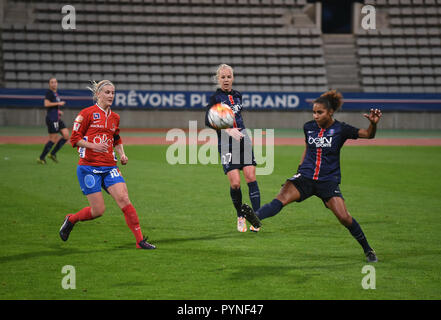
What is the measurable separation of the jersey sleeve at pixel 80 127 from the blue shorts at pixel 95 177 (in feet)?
1.12

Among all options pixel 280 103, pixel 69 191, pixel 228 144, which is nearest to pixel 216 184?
pixel 69 191

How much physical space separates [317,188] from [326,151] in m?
0.43

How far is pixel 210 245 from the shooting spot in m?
8.08

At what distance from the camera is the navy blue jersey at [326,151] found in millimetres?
7211

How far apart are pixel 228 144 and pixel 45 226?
284 centimetres

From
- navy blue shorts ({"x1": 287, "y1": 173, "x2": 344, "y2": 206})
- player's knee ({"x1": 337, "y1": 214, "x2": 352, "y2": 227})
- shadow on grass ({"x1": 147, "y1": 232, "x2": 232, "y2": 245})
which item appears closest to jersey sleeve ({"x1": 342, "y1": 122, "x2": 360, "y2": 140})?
navy blue shorts ({"x1": 287, "y1": 173, "x2": 344, "y2": 206})

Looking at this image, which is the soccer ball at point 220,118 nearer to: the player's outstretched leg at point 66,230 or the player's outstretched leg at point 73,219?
the player's outstretched leg at point 73,219

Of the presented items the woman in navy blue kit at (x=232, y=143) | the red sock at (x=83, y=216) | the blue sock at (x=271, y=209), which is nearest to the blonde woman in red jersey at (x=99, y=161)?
the red sock at (x=83, y=216)

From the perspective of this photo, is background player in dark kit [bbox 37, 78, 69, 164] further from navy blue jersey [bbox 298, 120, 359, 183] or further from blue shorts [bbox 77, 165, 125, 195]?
navy blue jersey [bbox 298, 120, 359, 183]

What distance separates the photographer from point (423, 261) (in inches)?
287

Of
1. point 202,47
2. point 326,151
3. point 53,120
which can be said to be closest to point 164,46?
point 202,47

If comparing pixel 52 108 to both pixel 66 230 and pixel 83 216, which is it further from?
pixel 83 216
